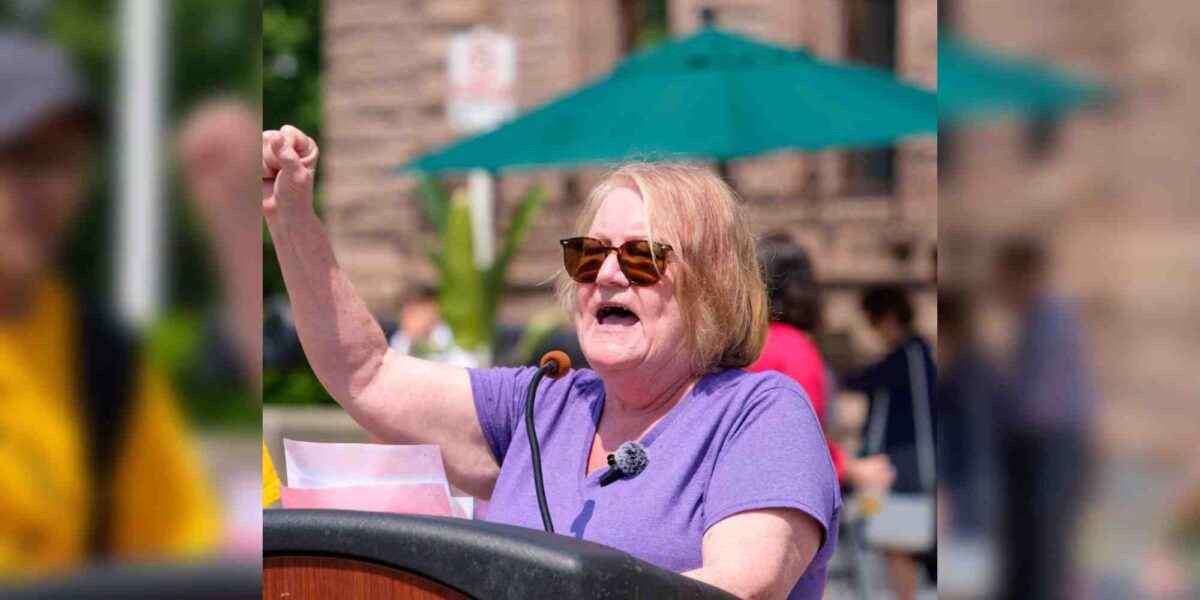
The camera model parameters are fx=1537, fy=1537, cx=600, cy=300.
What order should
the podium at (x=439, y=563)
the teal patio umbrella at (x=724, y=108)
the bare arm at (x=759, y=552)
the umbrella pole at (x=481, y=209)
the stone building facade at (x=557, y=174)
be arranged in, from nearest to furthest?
the podium at (x=439, y=563) → the bare arm at (x=759, y=552) → the teal patio umbrella at (x=724, y=108) → the stone building facade at (x=557, y=174) → the umbrella pole at (x=481, y=209)

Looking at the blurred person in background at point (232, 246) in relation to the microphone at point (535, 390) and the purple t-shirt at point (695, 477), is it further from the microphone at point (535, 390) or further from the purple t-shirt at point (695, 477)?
the microphone at point (535, 390)

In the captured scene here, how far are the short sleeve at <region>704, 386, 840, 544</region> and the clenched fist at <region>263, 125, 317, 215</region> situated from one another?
0.78 meters

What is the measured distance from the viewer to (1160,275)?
1.76ft

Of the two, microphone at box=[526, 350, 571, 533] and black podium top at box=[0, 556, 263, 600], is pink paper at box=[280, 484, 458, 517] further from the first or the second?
black podium top at box=[0, 556, 263, 600]

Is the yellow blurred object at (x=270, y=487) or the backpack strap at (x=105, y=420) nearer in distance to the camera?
the backpack strap at (x=105, y=420)

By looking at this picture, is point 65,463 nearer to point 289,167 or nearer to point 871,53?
point 289,167

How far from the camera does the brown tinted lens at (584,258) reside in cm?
241

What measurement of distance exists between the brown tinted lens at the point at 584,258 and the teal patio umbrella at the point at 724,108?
10.9 ft

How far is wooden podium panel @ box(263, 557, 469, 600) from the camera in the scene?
1.68 meters

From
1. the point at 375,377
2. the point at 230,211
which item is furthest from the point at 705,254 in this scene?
the point at 230,211

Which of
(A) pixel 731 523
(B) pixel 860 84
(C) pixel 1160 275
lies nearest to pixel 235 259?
(C) pixel 1160 275

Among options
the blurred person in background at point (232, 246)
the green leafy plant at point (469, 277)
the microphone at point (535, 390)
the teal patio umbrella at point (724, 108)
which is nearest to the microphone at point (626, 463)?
the microphone at point (535, 390)

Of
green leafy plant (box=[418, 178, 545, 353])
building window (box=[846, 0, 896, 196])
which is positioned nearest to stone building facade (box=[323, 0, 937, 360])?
building window (box=[846, 0, 896, 196])

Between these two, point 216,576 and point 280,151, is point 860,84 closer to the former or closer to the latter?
point 280,151
